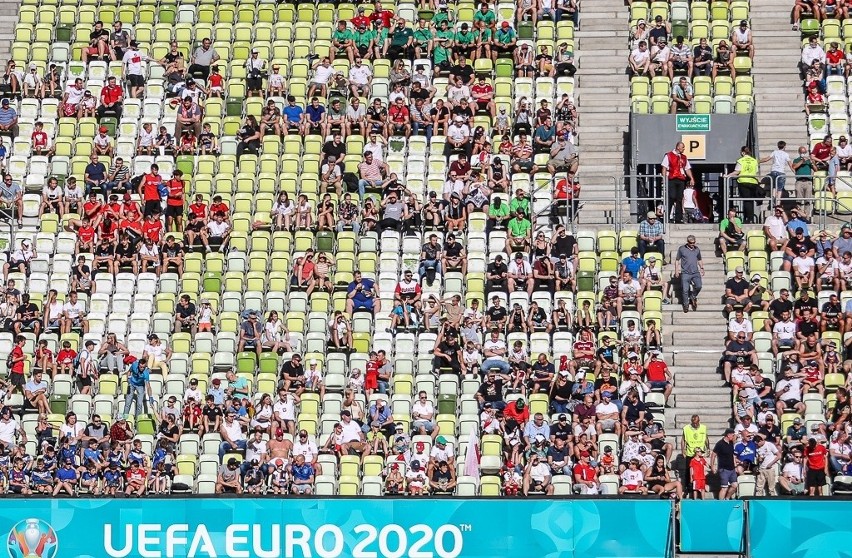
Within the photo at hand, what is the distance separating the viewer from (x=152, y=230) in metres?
36.7

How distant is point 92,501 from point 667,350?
10.7m

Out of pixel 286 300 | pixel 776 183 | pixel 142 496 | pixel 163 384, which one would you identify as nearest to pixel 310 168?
pixel 286 300

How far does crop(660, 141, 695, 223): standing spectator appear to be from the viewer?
36500 millimetres

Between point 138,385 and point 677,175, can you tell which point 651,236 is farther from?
point 138,385

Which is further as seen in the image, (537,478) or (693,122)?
(693,122)

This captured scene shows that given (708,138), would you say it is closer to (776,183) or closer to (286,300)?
(776,183)

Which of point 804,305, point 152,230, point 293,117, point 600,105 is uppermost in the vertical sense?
point 600,105

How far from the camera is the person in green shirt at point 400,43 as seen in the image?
40031 millimetres

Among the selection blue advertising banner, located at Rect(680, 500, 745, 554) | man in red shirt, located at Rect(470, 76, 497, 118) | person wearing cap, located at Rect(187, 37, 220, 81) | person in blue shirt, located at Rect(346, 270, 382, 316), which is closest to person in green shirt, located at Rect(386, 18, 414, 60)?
man in red shirt, located at Rect(470, 76, 497, 118)

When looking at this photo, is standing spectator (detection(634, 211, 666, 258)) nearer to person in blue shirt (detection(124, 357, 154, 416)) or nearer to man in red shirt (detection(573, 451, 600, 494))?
man in red shirt (detection(573, 451, 600, 494))

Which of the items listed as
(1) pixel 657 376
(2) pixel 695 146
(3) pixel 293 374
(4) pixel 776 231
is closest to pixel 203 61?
(3) pixel 293 374

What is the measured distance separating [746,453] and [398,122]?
10621mm

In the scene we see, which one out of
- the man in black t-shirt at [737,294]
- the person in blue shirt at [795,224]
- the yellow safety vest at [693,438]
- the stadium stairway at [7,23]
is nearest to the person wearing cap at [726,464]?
the yellow safety vest at [693,438]

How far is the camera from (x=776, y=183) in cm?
3681
